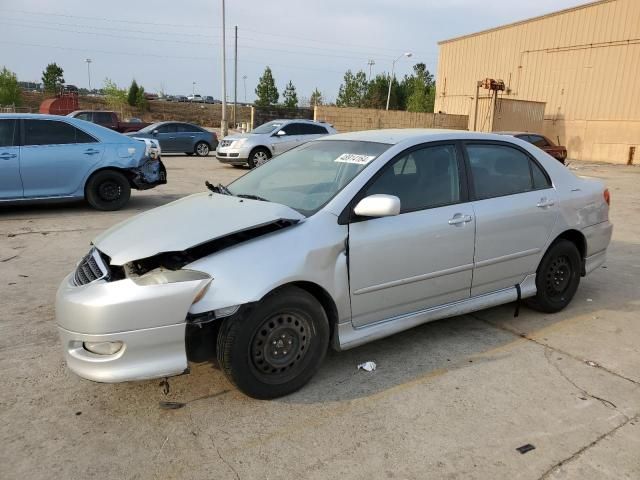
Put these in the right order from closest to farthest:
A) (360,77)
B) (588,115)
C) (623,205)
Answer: (623,205)
(588,115)
(360,77)

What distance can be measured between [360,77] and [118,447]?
207 ft

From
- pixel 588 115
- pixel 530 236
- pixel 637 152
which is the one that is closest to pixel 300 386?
pixel 530 236

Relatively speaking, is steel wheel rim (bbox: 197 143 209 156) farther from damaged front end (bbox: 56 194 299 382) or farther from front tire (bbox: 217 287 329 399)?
front tire (bbox: 217 287 329 399)

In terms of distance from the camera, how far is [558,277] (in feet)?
15.5

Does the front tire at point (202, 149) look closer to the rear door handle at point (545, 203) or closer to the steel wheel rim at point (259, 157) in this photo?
the steel wheel rim at point (259, 157)

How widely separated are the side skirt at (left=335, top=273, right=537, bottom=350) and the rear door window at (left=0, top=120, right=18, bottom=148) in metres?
7.06

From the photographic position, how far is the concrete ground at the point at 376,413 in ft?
8.55

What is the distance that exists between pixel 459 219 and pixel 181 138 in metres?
19.0

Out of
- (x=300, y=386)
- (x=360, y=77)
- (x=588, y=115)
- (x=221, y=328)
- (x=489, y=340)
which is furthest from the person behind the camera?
(x=360, y=77)

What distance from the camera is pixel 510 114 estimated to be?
29422 millimetres

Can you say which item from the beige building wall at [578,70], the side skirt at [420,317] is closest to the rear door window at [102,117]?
the side skirt at [420,317]

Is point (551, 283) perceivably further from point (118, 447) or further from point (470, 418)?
point (118, 447)

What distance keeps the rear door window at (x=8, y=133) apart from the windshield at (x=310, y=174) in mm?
5571

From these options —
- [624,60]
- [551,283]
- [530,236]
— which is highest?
[624,60]
